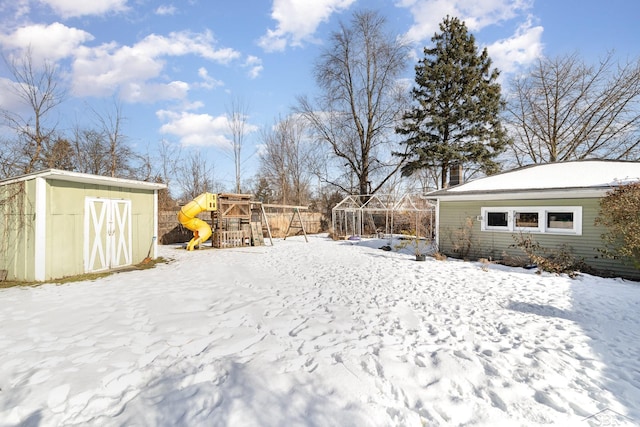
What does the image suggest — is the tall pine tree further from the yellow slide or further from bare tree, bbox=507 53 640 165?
the yellow slide

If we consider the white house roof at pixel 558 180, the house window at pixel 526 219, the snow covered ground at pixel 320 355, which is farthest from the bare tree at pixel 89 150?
the house window at pixel 526 219

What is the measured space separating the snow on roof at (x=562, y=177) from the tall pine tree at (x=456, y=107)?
8394mm

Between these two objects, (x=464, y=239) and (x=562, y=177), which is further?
(x=464, y=239)

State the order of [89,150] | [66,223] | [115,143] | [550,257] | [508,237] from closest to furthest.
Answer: [66,223]
[550,257]
[508,237]
[115,143]
[89,150]

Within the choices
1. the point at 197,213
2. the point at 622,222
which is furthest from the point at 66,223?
the point at 622,222

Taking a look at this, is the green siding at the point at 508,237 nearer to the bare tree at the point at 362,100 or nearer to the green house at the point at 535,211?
the green house at the point at 535,211

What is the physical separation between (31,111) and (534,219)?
19.2 meters

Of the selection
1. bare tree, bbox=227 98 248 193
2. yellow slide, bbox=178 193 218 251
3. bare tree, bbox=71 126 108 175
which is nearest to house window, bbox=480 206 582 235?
yellow slide, bbox=178 193 218 251

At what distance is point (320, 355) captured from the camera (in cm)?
329

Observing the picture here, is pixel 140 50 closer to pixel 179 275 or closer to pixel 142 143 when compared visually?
pixel 142 143

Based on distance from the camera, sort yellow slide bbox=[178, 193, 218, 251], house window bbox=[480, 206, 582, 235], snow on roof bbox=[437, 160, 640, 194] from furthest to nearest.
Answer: yellow slide bbox=[178, 193, 218, 251] → house window bbox=[480, 206, 582, 235] → snow on roof bbox=[437, 160, 640, 194]

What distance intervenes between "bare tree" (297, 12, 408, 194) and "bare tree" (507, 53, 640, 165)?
26.8 feet

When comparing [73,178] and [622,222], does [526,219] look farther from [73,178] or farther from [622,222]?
[73,178]

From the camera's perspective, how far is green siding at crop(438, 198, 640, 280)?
789 cm
